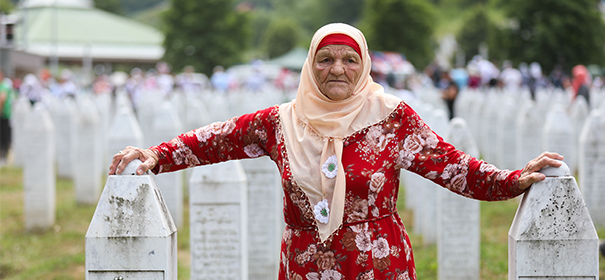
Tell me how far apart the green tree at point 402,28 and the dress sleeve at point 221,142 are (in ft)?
178

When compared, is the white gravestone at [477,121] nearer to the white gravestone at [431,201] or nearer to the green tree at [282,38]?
the white gravestone at [431,201]

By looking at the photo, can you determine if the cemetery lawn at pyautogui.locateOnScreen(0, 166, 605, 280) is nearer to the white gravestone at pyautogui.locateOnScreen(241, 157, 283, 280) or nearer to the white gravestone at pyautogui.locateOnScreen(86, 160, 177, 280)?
the white gravestone at pyautogui.locateOnScreen(241, 157, 283, 280)

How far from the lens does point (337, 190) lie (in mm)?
3178

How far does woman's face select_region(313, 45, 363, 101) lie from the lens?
128 inches

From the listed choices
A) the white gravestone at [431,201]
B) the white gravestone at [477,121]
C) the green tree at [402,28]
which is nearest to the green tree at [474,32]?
the green tree at [402,28]

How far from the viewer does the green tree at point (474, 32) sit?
3100 inches

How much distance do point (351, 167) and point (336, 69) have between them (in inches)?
18.6

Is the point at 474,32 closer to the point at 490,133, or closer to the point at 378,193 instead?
the point at 490,133

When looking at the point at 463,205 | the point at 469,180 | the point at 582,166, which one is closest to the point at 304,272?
the point at 469,180

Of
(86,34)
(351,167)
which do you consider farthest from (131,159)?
(86,34)

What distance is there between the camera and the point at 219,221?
17.0ft

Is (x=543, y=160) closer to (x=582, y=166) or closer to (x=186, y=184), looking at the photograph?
(x=582, y=166)

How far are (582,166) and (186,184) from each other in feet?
21.8

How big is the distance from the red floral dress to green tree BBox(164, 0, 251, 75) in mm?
53963
